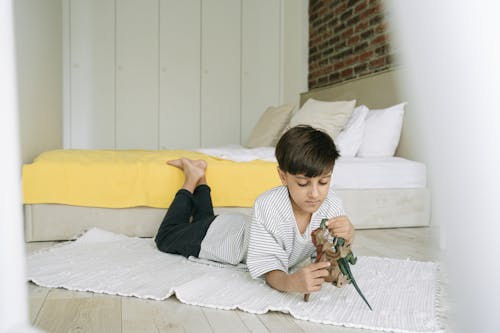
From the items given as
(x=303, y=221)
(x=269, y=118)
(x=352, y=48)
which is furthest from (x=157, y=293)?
(x=352, y=48)

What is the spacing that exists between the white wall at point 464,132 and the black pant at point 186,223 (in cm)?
179

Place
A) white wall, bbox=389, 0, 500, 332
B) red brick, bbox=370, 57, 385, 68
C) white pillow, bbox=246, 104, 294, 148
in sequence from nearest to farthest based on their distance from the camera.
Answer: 1. white wall, bbox=389, 0, 500, 332
2. red brick, bbox=370, 57, 385, 68
3. white pillow, bbox=246, 104, 294, 148

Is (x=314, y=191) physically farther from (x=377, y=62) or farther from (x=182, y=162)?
(x=377, y=62)

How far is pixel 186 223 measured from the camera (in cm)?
218

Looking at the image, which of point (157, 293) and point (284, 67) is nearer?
point (157, 293)

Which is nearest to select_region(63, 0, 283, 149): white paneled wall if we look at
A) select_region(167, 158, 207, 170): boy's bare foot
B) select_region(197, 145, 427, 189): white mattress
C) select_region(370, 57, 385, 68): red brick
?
select_region(370, 57, 385, 68): red brick

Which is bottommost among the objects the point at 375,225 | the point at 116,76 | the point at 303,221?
the point at 375,225

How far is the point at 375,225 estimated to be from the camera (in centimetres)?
289

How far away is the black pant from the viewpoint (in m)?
2.01

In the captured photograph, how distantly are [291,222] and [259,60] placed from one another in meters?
4.47

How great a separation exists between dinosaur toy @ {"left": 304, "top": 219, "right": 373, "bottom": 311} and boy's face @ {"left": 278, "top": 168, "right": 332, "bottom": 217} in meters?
0.07

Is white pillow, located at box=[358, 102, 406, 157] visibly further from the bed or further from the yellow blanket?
the yellow blanket

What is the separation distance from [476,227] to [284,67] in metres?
5.69

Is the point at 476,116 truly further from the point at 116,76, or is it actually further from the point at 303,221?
the point at 116,76
